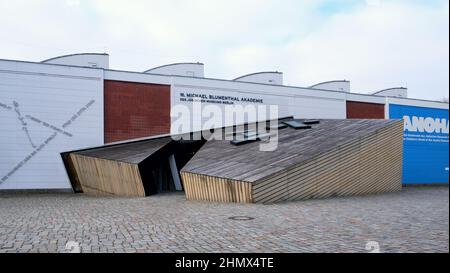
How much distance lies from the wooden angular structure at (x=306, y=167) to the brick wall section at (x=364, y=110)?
14.4 m

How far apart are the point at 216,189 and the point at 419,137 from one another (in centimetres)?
2479

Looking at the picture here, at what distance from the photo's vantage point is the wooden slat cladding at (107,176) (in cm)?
1745

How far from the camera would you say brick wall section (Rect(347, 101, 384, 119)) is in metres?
32.8

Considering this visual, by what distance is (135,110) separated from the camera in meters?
25.6

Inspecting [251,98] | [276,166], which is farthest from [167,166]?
[276,166]

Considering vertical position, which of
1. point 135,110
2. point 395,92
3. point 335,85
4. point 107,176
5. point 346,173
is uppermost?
point 335,85

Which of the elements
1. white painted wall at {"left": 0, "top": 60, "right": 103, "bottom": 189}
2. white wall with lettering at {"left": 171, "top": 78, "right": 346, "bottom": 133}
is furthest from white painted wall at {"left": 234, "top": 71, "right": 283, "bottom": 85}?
white painted wall at {"left": 0, "top": 60, "right": 103, "bottom": 189}

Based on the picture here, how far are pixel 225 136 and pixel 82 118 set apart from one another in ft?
27.8

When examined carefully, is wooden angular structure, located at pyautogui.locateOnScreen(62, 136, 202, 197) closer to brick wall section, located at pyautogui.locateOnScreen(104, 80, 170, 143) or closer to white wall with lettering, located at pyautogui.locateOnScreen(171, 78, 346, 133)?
brick wall section, located at pyautogui.locateOnScreen(104, 80, 170, 143)

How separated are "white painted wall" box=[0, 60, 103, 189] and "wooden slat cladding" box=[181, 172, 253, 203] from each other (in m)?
11.7

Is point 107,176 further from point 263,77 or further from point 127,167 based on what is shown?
point 263,77

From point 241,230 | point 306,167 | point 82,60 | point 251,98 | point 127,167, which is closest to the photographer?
point 241,230

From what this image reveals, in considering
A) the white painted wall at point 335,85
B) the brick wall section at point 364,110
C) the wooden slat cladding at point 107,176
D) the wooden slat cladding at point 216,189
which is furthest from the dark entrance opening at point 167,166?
Answer: the white painted wall at point 335,85

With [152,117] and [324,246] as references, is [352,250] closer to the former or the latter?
[324,246]
